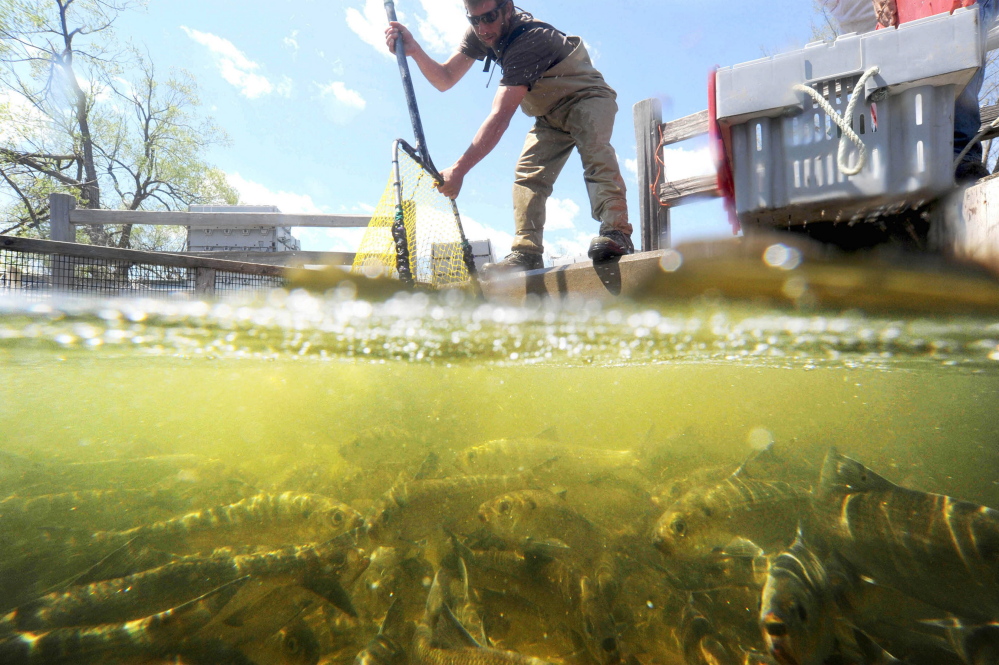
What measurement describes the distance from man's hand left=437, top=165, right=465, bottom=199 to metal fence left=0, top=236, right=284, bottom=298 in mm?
1650

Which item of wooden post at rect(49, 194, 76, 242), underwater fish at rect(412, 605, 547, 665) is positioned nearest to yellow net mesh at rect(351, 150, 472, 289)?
underwater fish at rect(412, 605, 547, 665)

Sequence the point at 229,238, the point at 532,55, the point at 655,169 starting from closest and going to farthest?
the point at 532,55 < the point at 655,169 < the point at 229,238

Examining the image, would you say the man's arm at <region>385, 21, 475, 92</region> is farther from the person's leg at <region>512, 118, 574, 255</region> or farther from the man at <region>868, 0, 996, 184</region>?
the man at <region>868, 0, 996, 184</region>

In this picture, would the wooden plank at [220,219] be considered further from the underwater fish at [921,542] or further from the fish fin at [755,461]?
the underwater fish at [921,542]

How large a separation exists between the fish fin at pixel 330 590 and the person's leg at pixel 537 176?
9.02 ft

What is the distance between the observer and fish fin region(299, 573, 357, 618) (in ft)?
6.26

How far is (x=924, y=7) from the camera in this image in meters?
2.94

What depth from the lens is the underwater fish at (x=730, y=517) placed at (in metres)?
2.30

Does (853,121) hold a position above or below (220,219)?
below

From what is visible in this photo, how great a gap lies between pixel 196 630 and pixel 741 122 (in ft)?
10.9

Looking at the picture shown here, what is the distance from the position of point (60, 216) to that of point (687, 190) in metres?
7.28

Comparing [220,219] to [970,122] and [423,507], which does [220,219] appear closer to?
[423,507]

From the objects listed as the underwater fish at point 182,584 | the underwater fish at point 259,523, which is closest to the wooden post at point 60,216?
the underwater fish at point 259,523

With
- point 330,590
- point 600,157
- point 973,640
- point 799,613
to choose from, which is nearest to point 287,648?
point 330,590
